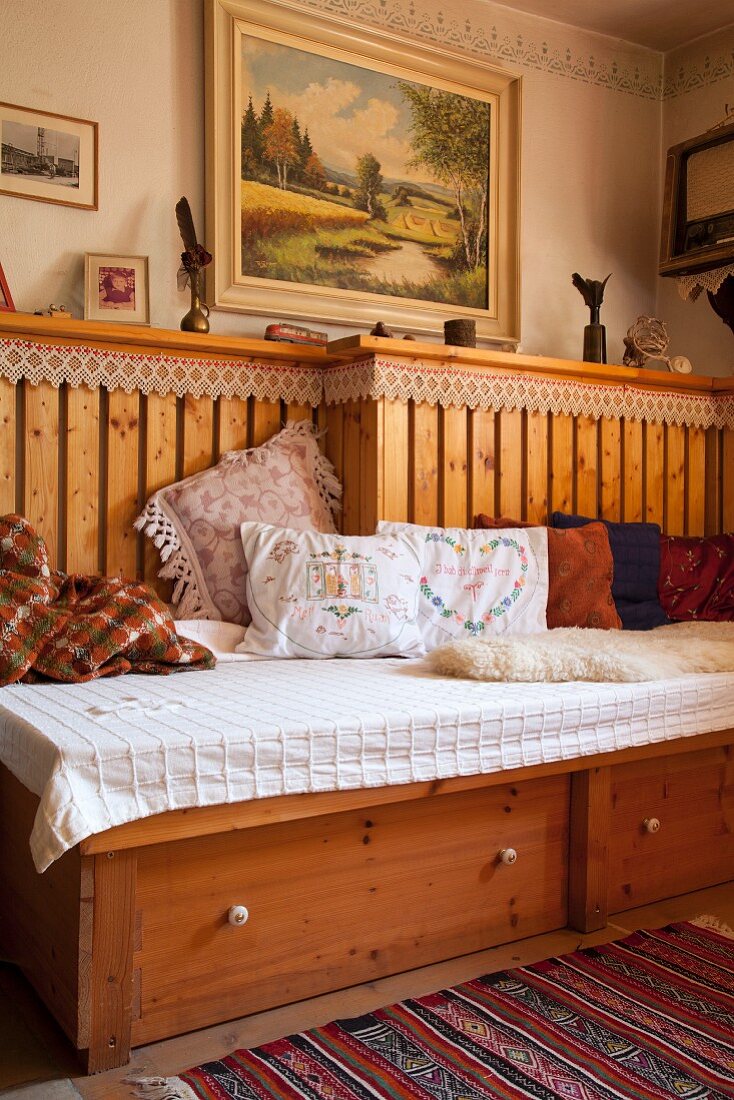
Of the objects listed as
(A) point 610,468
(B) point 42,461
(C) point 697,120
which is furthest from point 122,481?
(C) point 697,120

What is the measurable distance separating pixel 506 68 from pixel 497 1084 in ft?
10.0

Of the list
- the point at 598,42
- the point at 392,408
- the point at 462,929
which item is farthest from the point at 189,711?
the point at 598,42

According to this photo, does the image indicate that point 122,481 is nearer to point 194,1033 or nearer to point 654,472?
point 194,1033

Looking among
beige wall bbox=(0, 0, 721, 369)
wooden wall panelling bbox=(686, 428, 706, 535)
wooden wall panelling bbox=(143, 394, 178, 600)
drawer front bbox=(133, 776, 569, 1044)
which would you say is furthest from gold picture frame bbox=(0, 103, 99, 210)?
wooden wall panelling bbox=(686, 428, 706, 535)

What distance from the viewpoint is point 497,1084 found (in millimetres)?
1420

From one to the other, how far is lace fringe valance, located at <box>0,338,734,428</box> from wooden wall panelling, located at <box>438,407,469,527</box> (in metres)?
0.05

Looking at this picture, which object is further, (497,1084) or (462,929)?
(462,929)

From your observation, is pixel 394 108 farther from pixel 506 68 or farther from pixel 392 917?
pixel 392 917

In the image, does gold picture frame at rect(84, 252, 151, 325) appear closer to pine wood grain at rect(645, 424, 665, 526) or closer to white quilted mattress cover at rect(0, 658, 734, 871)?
white quilted mattress cover at rect(0, 658, 734, 871)

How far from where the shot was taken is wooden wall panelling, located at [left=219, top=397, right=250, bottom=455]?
2.75m

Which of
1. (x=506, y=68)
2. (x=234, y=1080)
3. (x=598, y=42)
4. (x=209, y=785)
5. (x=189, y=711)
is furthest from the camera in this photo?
(x=598, y=42)

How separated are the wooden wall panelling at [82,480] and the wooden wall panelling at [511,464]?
118 cm

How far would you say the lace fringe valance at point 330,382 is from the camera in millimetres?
2479

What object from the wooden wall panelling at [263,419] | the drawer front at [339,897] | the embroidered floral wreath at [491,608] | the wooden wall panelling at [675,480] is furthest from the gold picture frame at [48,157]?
the wooden wall panelling at [675,480]
